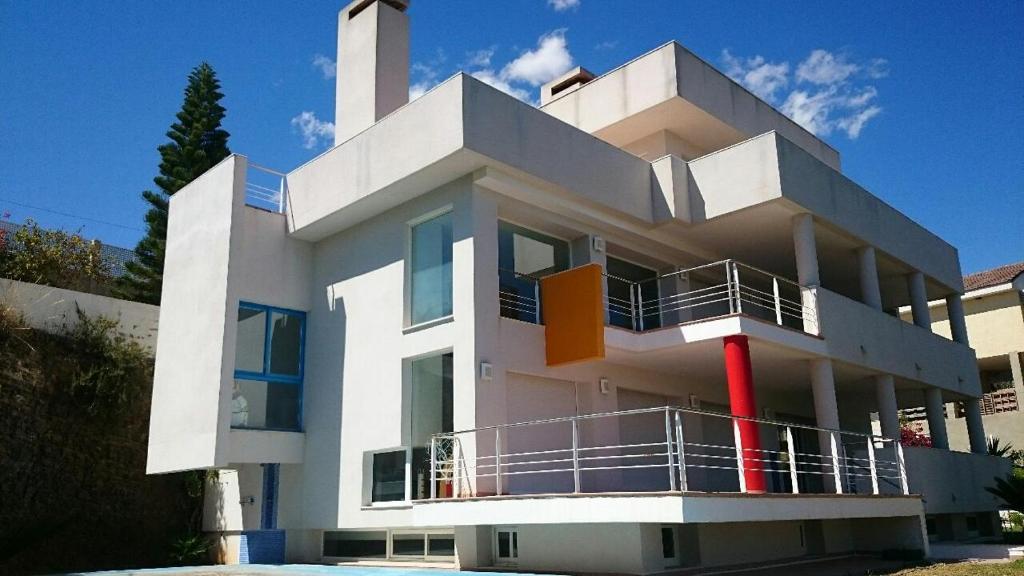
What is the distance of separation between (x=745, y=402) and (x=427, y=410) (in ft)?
16.1

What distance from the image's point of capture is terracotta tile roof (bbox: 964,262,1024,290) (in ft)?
106

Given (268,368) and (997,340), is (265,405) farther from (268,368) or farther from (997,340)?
(997,340)

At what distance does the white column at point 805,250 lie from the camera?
583 inches

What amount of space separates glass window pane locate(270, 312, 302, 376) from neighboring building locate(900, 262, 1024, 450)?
87.1 feet

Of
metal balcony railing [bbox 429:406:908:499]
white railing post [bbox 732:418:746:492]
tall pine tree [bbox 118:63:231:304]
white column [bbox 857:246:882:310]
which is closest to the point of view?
white railing post [bbox 732:418:746:492]

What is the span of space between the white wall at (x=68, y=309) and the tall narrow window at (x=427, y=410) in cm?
714

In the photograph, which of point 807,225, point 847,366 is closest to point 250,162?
point 807,225

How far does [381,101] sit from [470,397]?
6905 mm

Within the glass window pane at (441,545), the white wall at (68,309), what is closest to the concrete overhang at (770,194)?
the glass window pane at (441,545)

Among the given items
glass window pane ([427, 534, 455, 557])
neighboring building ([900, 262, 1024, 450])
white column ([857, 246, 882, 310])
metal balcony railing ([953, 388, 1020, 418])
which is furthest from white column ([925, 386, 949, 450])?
metal balcony railing ([953, 388, 1020, 418])

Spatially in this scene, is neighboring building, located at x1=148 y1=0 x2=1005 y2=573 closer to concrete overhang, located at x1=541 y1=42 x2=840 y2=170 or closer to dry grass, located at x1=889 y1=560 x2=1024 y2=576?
concrete overhang, located at x1=541 y1=42 x2=840 y2=170

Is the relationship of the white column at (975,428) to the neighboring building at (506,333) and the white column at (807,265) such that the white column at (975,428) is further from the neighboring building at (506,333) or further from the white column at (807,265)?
the white column at (807,265)

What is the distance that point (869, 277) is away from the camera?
17.3 m

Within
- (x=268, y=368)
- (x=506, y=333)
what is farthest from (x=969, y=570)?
(x=268, y=368)
